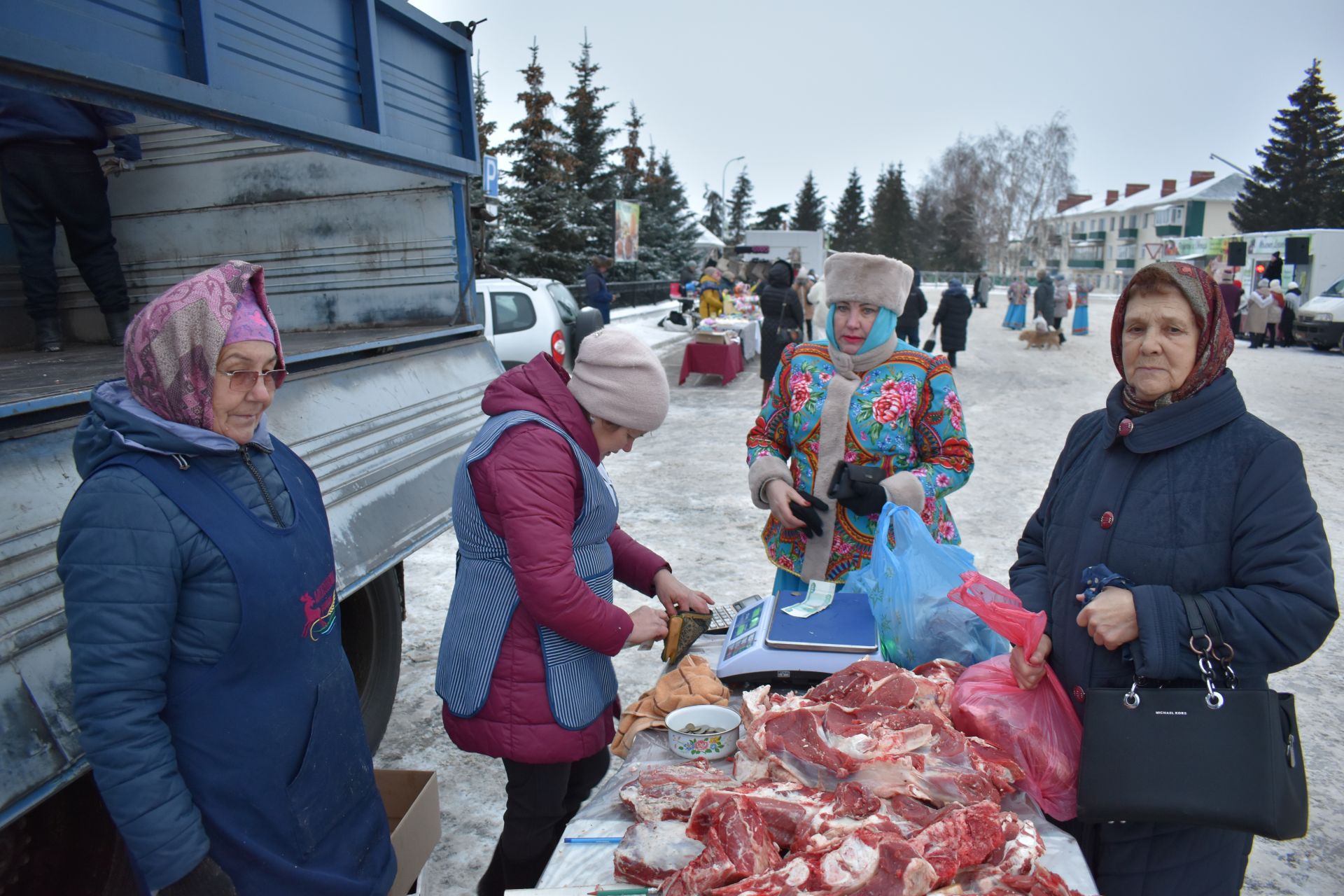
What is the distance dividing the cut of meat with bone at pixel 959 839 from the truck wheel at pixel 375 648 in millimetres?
2398

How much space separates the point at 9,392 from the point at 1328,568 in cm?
374

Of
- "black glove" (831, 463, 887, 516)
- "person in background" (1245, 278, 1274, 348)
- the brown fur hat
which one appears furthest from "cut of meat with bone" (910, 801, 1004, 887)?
"person in background" (1245, 278, 1274, 348)

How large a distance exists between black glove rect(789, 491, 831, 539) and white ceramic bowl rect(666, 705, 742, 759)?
995 mm

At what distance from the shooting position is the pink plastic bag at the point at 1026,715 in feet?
5.82

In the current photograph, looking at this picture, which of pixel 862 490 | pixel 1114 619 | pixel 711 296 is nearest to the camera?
pixel 1114 619

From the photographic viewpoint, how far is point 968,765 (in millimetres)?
1758

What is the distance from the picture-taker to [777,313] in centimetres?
1109

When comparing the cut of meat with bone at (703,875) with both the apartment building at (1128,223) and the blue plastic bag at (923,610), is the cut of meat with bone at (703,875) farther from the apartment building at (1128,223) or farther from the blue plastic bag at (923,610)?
the apartment building at (1128,223)

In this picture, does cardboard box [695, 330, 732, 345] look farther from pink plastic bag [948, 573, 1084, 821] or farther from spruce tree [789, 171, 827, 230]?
spruce tree [789, 171, 827, 230]

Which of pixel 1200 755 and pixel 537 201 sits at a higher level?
pixel 537 201

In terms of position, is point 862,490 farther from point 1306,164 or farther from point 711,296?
point 1306,164

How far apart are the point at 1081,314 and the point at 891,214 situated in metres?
41.1

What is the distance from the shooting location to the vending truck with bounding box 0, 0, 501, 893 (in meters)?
1.72

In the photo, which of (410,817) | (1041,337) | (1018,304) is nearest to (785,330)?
(410,817)
